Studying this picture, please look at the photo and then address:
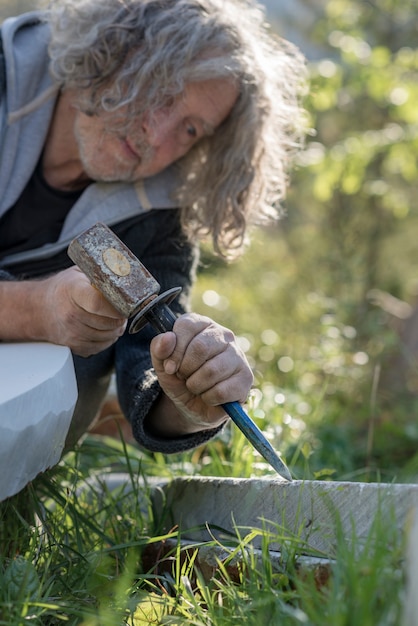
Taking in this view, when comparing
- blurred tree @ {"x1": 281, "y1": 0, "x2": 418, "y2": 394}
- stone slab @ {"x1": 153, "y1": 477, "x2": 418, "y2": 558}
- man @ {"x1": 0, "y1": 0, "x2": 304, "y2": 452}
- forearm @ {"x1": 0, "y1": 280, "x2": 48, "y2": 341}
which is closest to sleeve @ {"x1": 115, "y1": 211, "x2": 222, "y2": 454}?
man @ {"x1": 0, "y1": 0, "x2": 304, "y2": 452}

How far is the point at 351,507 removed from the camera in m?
1.46

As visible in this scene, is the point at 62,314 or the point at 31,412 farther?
the point at 62,314

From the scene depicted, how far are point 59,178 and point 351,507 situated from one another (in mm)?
1599

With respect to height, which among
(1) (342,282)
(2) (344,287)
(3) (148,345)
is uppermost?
(3) (148,345)

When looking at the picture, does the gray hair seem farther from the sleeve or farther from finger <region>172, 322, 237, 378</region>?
finger <region>172, 322, 237, 378</region>

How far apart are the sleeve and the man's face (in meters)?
Result: 0.22

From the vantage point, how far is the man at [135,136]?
93.3 inches

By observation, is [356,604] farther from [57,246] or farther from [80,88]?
[80,88]

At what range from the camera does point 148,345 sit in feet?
7.67

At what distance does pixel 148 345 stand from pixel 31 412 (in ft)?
2.96

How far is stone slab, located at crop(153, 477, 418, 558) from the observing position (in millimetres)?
1357

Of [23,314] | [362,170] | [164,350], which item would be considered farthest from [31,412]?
[362,170]

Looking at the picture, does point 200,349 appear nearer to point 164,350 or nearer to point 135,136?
point 164,350

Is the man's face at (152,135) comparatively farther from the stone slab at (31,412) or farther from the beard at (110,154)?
the stone slab at (31,412)
